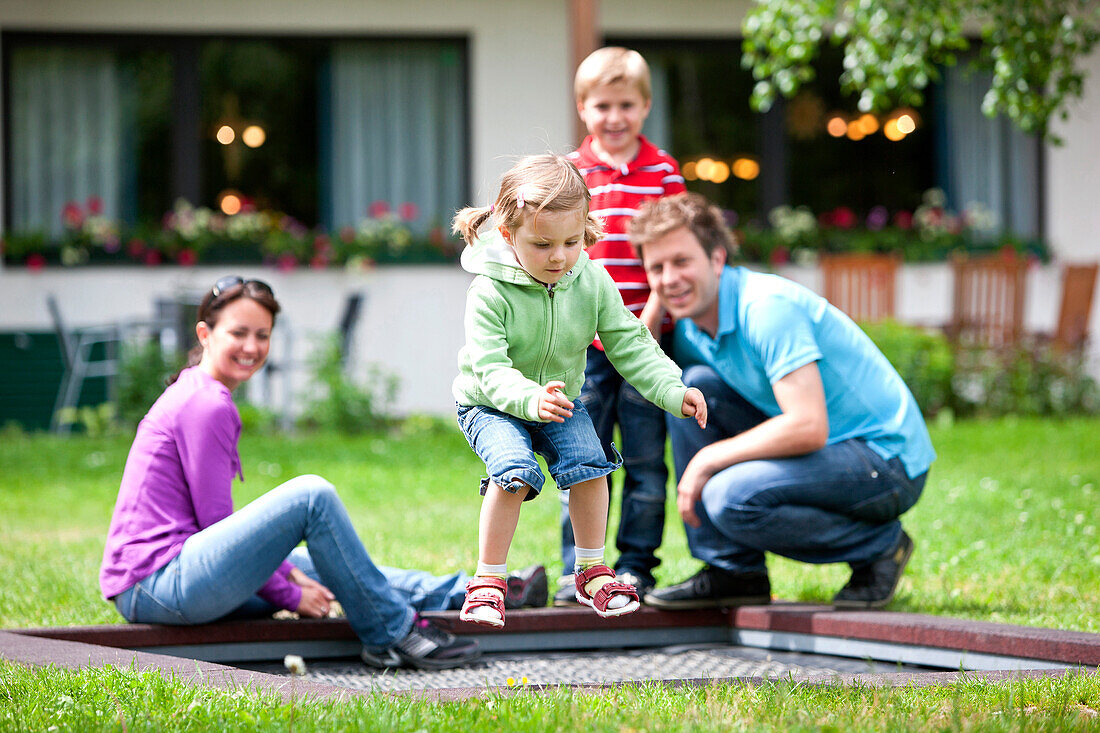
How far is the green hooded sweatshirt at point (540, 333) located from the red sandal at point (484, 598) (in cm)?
38

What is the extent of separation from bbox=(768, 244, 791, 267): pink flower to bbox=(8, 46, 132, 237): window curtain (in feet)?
18.8

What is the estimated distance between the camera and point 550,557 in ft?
16.1

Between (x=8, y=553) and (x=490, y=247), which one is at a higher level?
(x=490, y=247)

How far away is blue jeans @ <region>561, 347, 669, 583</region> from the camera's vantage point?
3.89 meters

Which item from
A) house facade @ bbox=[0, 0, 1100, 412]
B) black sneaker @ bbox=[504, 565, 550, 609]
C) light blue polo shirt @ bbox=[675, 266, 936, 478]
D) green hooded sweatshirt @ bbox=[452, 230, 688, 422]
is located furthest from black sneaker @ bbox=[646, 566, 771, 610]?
house facade @ bbox=[0, 0, 1100, 412]

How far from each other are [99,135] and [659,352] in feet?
30.0

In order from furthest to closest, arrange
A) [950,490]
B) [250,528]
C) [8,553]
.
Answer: [950,490], [8,553], [250,528]

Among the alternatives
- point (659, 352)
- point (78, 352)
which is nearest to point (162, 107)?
point (78, 352)

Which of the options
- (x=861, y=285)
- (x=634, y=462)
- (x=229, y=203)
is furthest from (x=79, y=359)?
(x=634, y=462)

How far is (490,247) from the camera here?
2.72 m

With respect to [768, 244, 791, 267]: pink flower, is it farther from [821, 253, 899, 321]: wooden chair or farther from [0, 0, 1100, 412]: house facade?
[821, 253, 899, 321]: wooden chair

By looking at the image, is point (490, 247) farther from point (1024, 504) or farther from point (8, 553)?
point (1024, 504)

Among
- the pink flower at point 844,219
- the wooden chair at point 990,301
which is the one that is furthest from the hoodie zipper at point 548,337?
the pink flower at point 844,219

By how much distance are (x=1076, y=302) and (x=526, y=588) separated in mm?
8147
